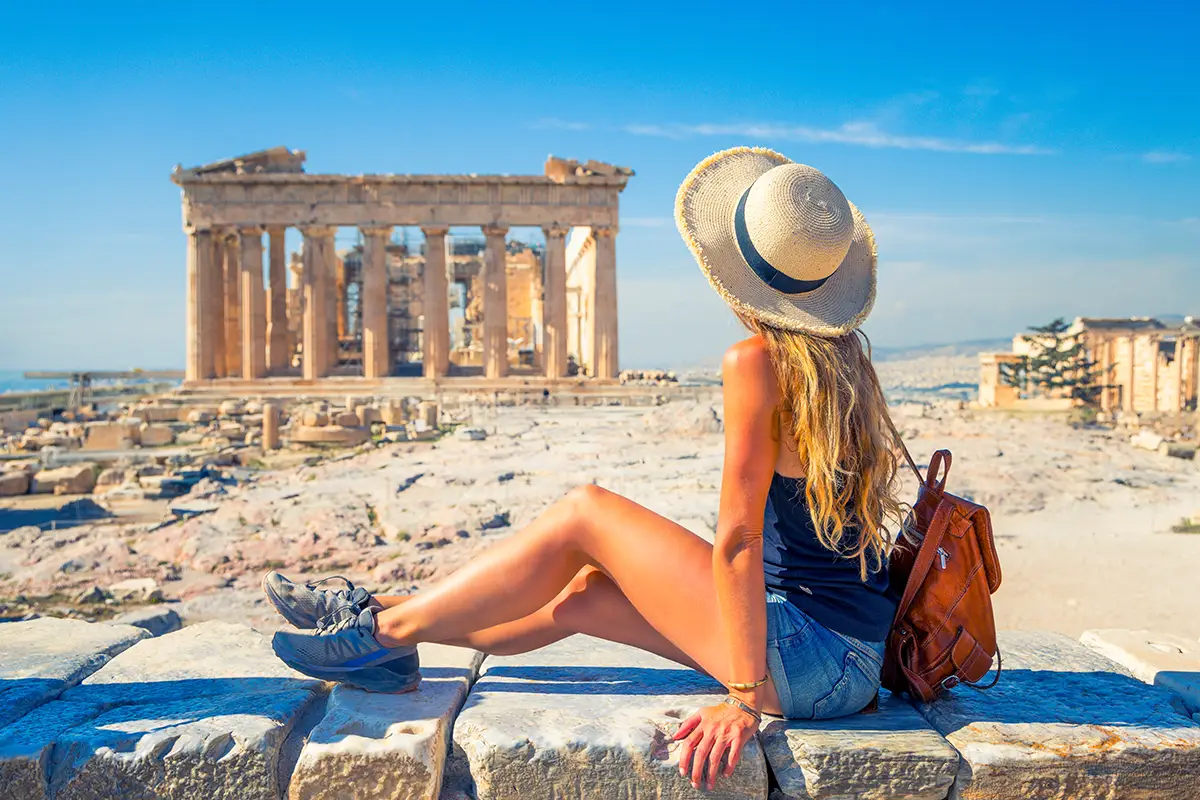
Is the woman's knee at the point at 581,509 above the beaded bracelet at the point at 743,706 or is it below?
above

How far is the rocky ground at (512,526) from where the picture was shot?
6.29 metres

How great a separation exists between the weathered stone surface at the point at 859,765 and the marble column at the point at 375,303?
1191 inches

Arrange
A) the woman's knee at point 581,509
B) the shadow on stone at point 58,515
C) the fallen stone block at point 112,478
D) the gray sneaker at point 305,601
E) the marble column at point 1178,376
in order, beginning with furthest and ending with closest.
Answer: the marble column at point 1178,376
the fallen stone block at point 112,478
the shadow on stone at point 58,515
the gray sneaker at point 305,601
the woman's knee at point 581,509

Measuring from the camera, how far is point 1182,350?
3102cm

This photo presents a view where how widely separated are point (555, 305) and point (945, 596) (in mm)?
29465

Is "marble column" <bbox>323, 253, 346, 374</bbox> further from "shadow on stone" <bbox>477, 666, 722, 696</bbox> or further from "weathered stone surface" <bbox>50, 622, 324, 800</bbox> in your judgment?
"shadow on stone" <bbox>477, 666, 722, 696</bbox>

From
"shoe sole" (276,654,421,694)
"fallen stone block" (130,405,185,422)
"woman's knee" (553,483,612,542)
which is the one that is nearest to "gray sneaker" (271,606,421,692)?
"shoe sole" (276,654,421,694)

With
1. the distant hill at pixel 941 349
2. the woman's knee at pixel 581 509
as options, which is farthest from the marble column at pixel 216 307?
the distant hill at pixel 941 349

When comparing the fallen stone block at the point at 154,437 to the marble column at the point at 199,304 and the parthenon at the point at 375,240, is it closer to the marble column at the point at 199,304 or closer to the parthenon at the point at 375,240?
the parthenon at the point at 375,240

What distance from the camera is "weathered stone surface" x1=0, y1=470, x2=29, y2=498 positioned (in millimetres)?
12297

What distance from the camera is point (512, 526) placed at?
311 inches

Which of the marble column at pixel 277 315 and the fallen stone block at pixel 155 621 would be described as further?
the marble column at pixel 277 315

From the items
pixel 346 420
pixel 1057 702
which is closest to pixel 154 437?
pixel 346 420

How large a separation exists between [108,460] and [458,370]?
760 inches
